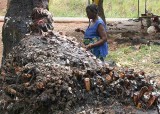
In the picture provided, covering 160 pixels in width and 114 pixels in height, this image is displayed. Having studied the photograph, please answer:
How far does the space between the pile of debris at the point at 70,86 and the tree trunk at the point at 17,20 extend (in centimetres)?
263

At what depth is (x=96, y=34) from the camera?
5676mm

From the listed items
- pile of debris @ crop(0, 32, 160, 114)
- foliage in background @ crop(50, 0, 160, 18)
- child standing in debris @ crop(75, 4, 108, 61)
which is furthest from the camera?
foliage in background @ crop(50, 0, 160, 18)

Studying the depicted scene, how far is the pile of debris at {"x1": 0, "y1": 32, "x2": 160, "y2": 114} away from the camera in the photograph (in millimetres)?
3217

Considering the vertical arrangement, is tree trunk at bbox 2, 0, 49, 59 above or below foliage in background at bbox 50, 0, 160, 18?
above

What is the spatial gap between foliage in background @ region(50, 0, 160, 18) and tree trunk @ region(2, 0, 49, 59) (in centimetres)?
1327

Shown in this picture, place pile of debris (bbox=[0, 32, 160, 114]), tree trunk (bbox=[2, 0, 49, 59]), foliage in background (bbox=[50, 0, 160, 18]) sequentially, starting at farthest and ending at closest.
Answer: foliage in background (bbox=[50, 0, 160, 18])
tree trunk (bbox=[2, 0, 49, 59])
pile of debris (bbox=[0, 32, 160, 114])

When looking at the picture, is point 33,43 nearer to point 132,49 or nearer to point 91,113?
point 91,113

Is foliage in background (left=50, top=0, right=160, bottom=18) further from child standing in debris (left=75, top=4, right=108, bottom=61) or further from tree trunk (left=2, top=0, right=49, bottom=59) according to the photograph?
child standing in debris (left=75, top=4, right=108, bottom=61)

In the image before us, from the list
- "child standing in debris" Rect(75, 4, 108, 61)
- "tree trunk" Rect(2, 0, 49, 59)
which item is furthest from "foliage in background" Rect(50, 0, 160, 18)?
A: "child standing in debris" Rect(75, 4, 108, 61)

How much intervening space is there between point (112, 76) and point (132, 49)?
734 cm

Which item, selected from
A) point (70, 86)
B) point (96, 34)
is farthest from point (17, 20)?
point (70, 86)

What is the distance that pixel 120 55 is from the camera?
33.0 ft

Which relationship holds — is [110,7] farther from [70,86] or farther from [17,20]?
[70,86]

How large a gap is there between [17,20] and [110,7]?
14.9m
